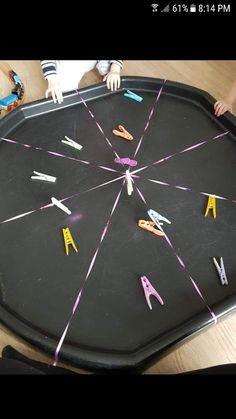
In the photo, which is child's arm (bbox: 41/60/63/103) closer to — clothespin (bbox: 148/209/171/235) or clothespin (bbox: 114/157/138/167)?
clothespin (bbox: 114/157/138/167)

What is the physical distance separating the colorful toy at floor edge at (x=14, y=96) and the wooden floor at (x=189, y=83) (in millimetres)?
39

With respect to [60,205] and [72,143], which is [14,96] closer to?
[72,143]

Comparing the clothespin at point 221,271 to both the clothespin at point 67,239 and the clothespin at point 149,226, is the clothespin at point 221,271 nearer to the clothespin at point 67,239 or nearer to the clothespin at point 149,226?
the clothespin at point 149,226

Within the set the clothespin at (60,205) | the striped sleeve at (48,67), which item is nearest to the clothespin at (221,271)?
the clothespin at (60,205)

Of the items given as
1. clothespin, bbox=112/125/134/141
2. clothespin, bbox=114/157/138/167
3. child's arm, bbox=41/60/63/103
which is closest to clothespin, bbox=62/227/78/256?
clothespin, bbox=114/157/138/167

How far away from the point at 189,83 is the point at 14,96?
2.42ft

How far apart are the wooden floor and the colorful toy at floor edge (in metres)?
0.04

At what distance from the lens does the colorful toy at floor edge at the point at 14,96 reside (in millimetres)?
1280

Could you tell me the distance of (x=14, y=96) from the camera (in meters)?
1.32

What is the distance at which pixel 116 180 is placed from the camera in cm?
105

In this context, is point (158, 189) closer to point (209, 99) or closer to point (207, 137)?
point (207, 137)

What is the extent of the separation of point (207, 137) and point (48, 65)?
1.99 ft

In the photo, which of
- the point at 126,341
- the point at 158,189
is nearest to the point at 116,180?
the point at 158,189
